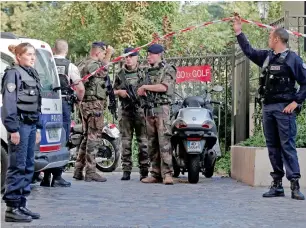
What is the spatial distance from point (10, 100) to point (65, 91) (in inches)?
145

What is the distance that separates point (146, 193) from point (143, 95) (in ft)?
6.41

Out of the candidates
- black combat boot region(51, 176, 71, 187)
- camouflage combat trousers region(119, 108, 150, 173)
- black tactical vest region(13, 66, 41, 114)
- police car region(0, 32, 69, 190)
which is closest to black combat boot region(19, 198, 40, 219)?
black tactical vest region(13, 66, 41, 114)

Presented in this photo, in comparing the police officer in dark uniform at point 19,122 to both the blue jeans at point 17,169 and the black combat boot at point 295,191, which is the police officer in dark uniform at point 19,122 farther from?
the black combat boot at point 295,191

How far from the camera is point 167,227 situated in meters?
6.98

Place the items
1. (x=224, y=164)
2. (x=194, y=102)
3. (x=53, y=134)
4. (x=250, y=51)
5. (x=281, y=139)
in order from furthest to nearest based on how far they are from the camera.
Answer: (x=224, y=164) → (x=194, y=102) → (x=53, y=134) → (x=250, y=51) → (x=281, y=139)

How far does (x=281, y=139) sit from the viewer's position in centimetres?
949

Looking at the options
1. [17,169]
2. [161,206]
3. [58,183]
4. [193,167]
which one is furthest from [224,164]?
[17,169]

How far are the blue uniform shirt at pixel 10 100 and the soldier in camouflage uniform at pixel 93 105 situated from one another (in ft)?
14.3

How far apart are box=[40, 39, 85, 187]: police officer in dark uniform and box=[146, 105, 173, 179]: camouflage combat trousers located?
1152mm

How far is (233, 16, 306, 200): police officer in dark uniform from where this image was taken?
9367 millimetres

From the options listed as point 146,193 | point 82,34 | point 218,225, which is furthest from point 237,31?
point 82,34

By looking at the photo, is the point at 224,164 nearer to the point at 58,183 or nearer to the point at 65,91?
the point at 58,183

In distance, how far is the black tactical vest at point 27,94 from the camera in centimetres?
732

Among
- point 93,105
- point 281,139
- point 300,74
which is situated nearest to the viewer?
point 300,74
